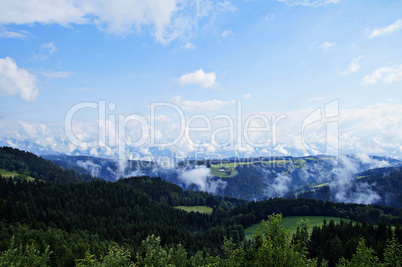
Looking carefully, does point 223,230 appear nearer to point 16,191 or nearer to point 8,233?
point 8,233

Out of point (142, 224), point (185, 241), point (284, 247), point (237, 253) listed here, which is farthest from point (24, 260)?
point (142, 224)

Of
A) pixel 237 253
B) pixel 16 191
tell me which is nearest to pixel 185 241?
pixel 16 191

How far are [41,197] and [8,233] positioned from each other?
2817 inches

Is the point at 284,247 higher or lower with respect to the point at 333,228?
higher

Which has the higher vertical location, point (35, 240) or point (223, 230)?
point (35, 240)

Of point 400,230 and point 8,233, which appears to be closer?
point 8,233

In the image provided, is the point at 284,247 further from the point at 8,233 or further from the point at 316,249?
the point at 8,233

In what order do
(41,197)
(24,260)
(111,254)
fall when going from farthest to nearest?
(41,197) < (24,260) < (111,254)

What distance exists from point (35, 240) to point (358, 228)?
14045 centimetres

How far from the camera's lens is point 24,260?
64.7 m

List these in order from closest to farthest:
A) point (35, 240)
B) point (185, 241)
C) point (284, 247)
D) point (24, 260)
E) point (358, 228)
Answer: point (284, 247) < point (24, 260) < point (35, 240) < point (358, 228) < point (185, 241)

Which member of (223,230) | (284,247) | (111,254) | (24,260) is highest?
(284,247)

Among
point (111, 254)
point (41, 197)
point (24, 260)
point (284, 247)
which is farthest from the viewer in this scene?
point (41, 197)

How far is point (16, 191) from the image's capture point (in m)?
166
